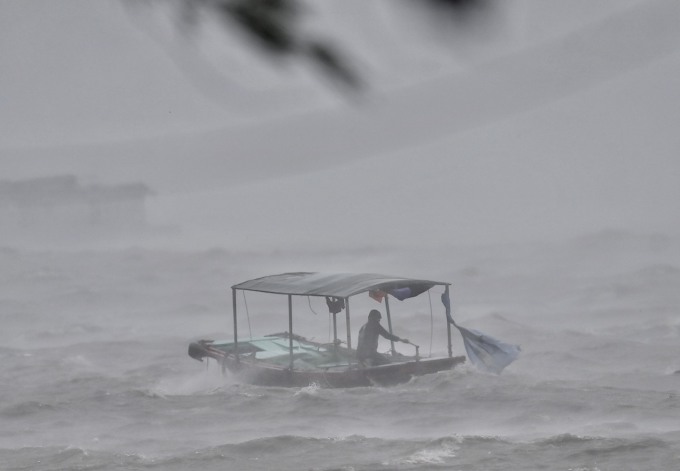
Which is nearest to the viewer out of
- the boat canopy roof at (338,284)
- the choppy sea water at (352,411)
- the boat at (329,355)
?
the choppy sea water at (352,411)

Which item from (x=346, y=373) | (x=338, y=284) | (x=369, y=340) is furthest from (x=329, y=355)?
(x=346, y=373)

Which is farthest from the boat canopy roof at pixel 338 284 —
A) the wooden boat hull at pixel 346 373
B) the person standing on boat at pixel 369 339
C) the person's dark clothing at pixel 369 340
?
the wooden boat hull at pixel 346 373

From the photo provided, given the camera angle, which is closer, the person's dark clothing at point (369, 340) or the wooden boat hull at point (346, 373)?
the wooden boat hull at point (346, 373)

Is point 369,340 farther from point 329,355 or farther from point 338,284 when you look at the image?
point 329,355

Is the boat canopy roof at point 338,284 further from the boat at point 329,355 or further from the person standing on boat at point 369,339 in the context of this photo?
the person standing on boat at point 369,339

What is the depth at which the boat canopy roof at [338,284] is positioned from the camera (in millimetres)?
17844

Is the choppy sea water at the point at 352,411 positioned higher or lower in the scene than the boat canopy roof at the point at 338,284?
lower

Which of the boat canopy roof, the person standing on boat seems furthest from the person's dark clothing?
the boat canopy roof

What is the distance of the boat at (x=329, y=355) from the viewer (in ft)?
59.2

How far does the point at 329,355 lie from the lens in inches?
813

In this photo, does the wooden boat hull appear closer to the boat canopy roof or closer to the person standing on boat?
the person standing on boat

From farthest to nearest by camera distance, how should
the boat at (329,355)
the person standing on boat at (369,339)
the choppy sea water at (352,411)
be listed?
the person standing on boat at (369,339)
the boat at (329,355)
the choppy sea water at (352,411)

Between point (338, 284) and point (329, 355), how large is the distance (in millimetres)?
2590

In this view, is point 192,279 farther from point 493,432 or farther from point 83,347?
point 493,432
